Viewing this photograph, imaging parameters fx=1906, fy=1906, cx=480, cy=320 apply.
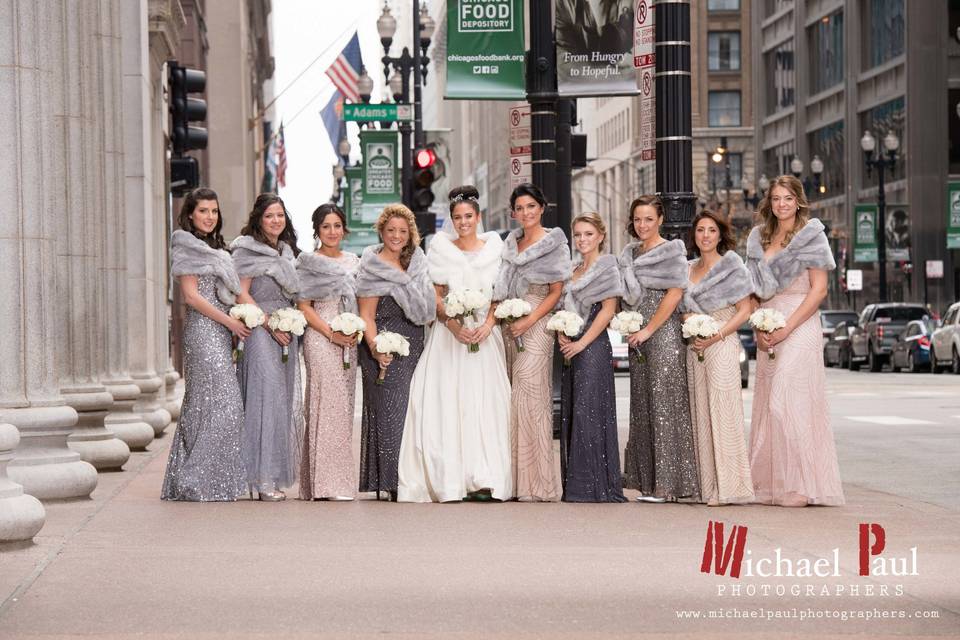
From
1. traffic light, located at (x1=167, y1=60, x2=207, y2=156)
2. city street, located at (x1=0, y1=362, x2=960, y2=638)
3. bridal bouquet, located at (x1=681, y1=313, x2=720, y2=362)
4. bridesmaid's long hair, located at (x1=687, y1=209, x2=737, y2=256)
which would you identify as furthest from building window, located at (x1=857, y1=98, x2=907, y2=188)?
city street, located at (x1=0, y1=362, x2=960, y2=638)

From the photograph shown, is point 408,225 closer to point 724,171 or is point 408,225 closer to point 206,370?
point 206,370

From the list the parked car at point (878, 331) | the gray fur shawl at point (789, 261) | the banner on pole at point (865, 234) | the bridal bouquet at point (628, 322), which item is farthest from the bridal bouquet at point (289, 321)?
the banner on pole at point (865, 234)

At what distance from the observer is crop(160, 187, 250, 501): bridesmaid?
13969mm

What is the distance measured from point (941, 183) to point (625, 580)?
216 ft

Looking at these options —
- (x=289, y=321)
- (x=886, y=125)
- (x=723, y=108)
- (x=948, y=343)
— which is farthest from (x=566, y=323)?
(x=723, y=108)

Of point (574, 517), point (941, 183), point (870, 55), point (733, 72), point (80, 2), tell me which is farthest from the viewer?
point (733, 72)

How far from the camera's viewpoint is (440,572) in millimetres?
9609

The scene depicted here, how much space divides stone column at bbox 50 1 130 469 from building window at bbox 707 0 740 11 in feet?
344

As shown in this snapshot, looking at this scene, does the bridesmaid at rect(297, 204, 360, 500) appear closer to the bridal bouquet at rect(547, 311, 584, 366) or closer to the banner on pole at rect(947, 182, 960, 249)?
the bridal bouquet at rect(547, 311, 584, 366)

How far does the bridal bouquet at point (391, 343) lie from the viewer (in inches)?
546

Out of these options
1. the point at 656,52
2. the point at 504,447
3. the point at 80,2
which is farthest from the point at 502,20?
the point at 504,447

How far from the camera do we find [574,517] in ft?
40.9

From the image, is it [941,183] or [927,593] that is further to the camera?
[941,183]

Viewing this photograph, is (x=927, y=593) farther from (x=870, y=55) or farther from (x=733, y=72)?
(x=733, y=72)
